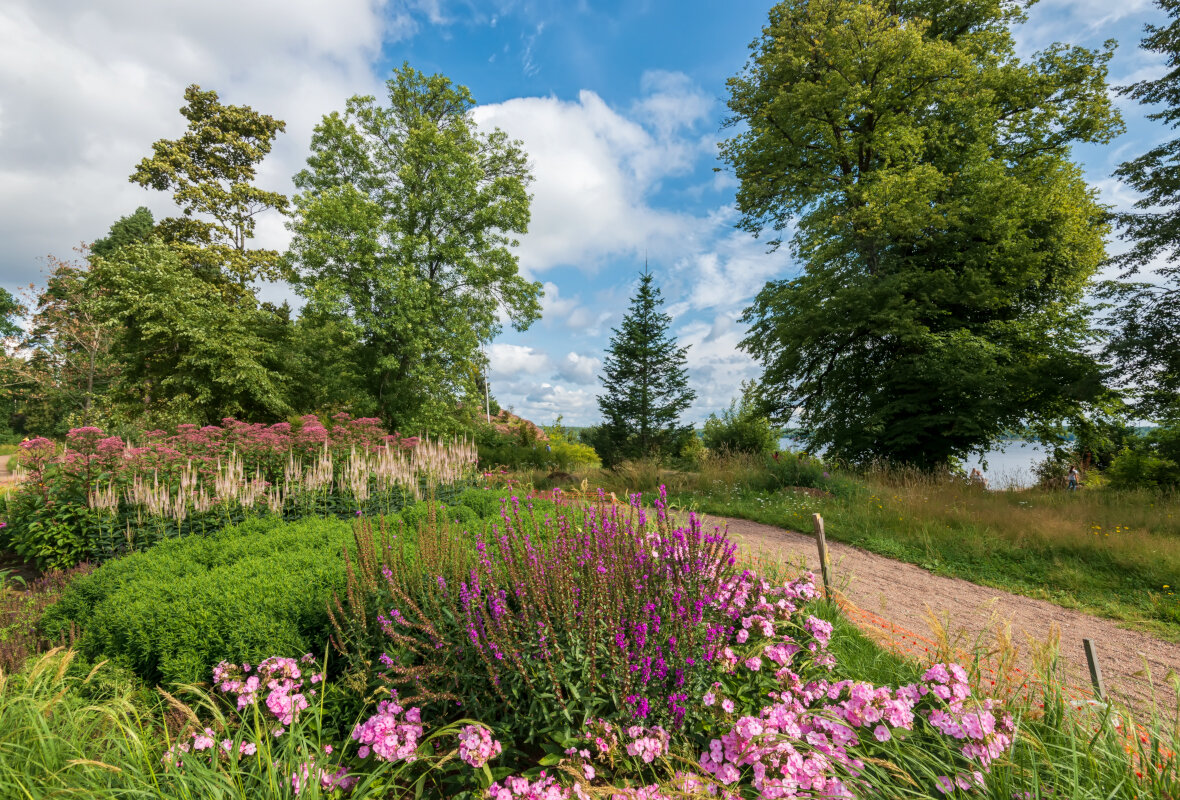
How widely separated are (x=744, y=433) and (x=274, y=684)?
1787 cm

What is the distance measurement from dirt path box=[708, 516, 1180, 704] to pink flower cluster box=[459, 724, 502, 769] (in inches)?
118

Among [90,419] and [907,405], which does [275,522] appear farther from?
[90,419]

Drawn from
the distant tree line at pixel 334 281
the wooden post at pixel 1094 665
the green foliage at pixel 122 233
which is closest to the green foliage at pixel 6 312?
the green foliage at pixel 122 233

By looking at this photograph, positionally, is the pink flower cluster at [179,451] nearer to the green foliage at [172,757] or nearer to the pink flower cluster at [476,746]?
the green foliage at [172,757]

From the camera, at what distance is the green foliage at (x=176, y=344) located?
13289 millimetres

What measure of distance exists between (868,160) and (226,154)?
2524 cm

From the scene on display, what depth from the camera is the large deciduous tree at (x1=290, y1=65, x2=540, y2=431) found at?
557 inches

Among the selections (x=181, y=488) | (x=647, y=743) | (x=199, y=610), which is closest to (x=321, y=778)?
(x=647, y=743)

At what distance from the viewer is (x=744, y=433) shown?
1847 centimetres

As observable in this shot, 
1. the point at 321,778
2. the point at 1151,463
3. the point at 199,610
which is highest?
the point at 1151,463

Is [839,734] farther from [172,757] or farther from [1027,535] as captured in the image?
[1027,535]

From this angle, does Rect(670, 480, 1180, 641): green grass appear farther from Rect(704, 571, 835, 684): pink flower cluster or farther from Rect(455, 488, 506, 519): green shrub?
Rect(704, 571, 835, 684): pink flower cluster

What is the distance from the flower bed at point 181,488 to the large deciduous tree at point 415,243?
245 inches

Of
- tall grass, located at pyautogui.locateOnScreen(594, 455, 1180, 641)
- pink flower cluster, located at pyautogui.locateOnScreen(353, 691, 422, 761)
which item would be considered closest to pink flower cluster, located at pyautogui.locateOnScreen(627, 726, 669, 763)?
pink flower cluster, located at pyautogui.locateOnScreen(353, 691, 422, 761)
